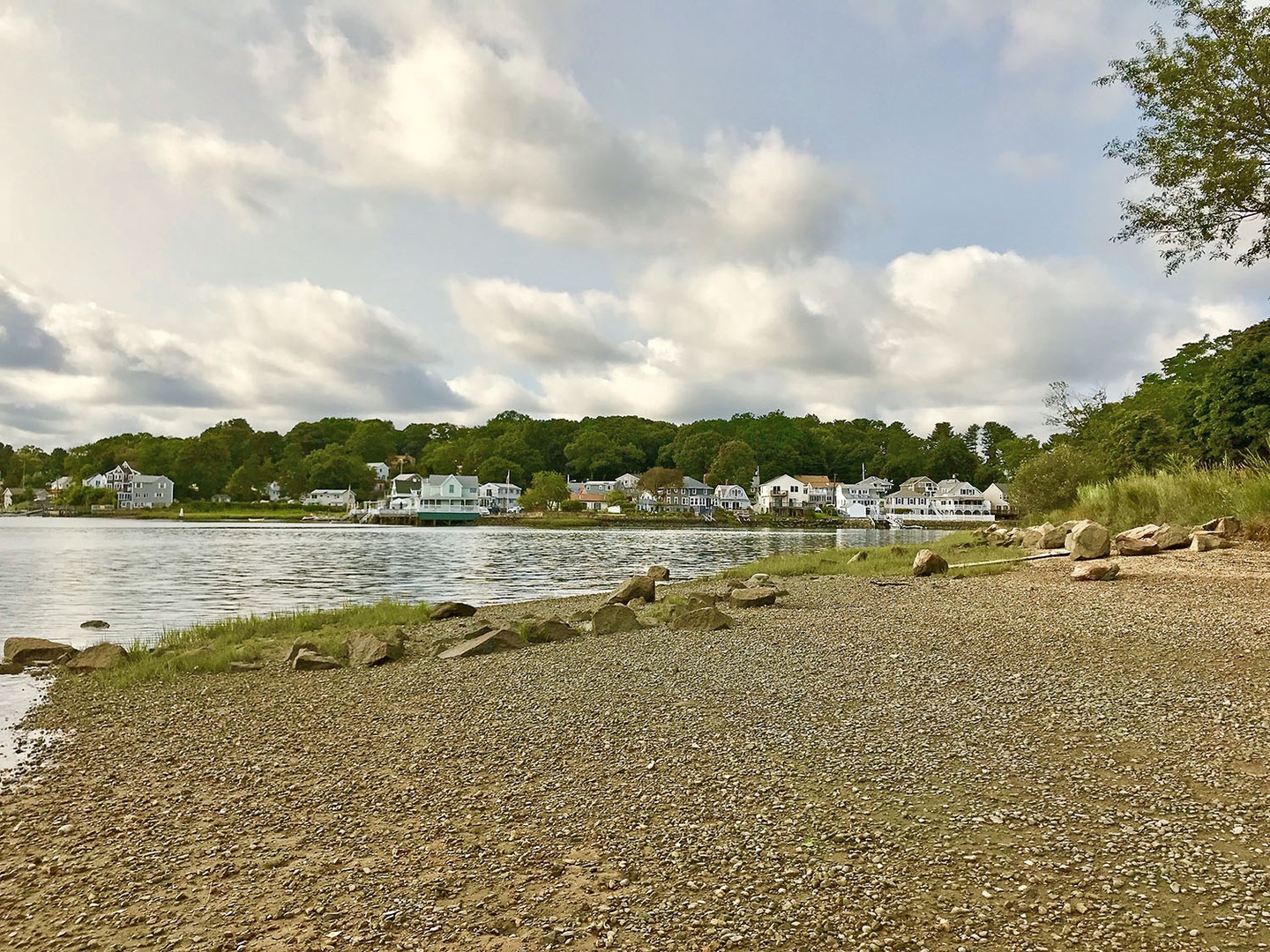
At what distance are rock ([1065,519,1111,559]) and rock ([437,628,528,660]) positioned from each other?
1336cm

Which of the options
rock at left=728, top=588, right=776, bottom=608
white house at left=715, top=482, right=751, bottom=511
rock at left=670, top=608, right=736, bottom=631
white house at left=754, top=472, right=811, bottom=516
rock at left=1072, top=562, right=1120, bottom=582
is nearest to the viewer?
rock at left=670, top=608, right=736, bottom=631

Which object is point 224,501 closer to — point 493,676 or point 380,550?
point 380,550

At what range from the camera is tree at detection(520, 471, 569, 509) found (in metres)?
124

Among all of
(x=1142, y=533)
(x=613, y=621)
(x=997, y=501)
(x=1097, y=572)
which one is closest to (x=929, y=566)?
(x=1142, y=533)

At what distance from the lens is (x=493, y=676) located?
1052cm

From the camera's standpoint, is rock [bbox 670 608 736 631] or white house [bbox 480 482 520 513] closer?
rock [bbox 670 608 736 631]

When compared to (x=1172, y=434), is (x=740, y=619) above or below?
below

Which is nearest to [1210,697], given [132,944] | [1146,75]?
[132,944]

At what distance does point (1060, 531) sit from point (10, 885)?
23.6 meters

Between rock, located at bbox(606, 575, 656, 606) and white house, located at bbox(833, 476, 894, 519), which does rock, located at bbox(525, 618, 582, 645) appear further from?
white house, located at bbox(833, 476, 894, 519)

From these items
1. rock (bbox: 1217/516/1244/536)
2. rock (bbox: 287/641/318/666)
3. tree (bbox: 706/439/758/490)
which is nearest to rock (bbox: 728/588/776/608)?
rock (bbox: 287/641/318/666)

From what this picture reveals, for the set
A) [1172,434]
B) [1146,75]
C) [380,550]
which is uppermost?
[1146,75]

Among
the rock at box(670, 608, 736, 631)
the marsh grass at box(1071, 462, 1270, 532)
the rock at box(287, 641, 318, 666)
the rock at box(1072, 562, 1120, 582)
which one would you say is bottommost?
the rock at box(287, 641, 318, 666)

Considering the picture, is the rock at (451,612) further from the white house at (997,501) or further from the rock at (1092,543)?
the white house at (997,501)
